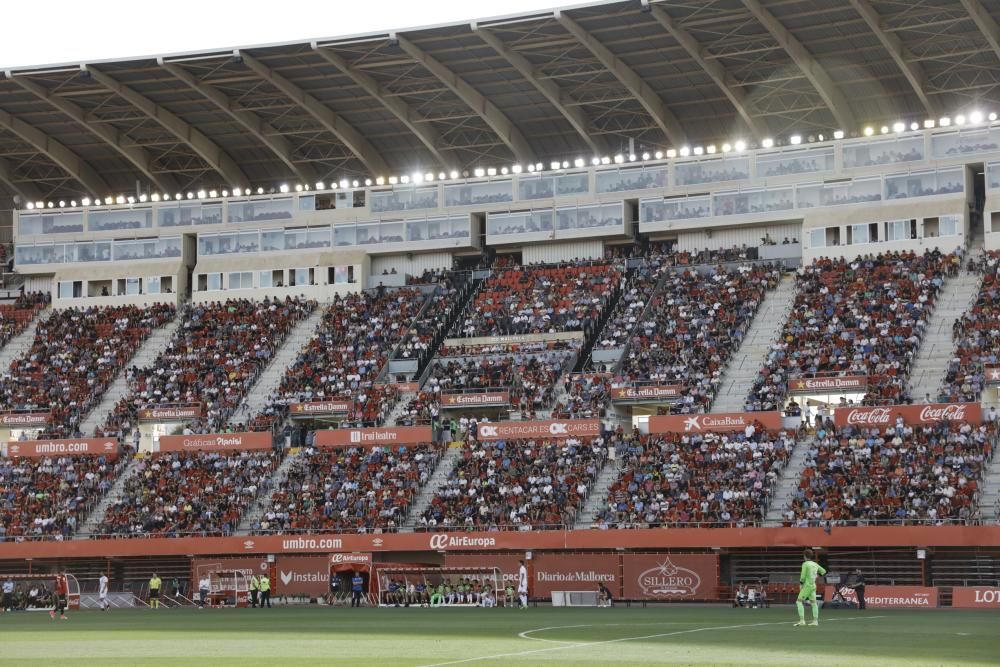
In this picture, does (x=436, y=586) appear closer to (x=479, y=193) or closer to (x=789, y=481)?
(x=789, y=481)

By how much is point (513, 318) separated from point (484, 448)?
45.2 ft

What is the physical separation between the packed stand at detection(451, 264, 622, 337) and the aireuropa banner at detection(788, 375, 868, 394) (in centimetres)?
1400

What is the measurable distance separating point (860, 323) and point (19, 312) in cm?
5216

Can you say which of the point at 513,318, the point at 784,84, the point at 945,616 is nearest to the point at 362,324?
the point at 513,318

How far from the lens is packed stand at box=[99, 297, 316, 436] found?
7425 centimetres

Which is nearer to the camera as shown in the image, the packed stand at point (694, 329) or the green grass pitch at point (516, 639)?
the green grass pitch at point (516, 639)

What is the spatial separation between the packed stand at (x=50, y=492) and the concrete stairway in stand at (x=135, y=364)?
4.66m

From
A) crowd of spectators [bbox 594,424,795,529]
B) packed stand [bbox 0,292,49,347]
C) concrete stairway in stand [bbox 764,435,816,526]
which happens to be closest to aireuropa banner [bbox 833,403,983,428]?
concrete stairway in stand [bbox 764,435,816,526]

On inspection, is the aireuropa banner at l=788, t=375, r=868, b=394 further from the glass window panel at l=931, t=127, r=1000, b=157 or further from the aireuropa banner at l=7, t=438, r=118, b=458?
the aireuropa banner at l=7, t=438, r=118, b=458

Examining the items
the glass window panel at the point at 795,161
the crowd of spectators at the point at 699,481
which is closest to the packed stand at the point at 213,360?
the crowd of spectators at the point at 699,481

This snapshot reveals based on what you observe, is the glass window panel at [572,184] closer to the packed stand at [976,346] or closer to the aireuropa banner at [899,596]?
the packed stand at [976,346]

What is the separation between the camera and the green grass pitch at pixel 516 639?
2447cm

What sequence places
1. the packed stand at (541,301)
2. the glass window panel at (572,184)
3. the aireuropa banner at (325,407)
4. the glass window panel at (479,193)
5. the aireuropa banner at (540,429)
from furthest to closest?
the glass window panel at (479,193), the glass window panel at (572,184), the packed stand at (541,301), the aireuropa banner at (325,407), the aireuropa banner at (540,429)

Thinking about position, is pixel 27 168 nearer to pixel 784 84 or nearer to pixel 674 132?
pixel 674 132
